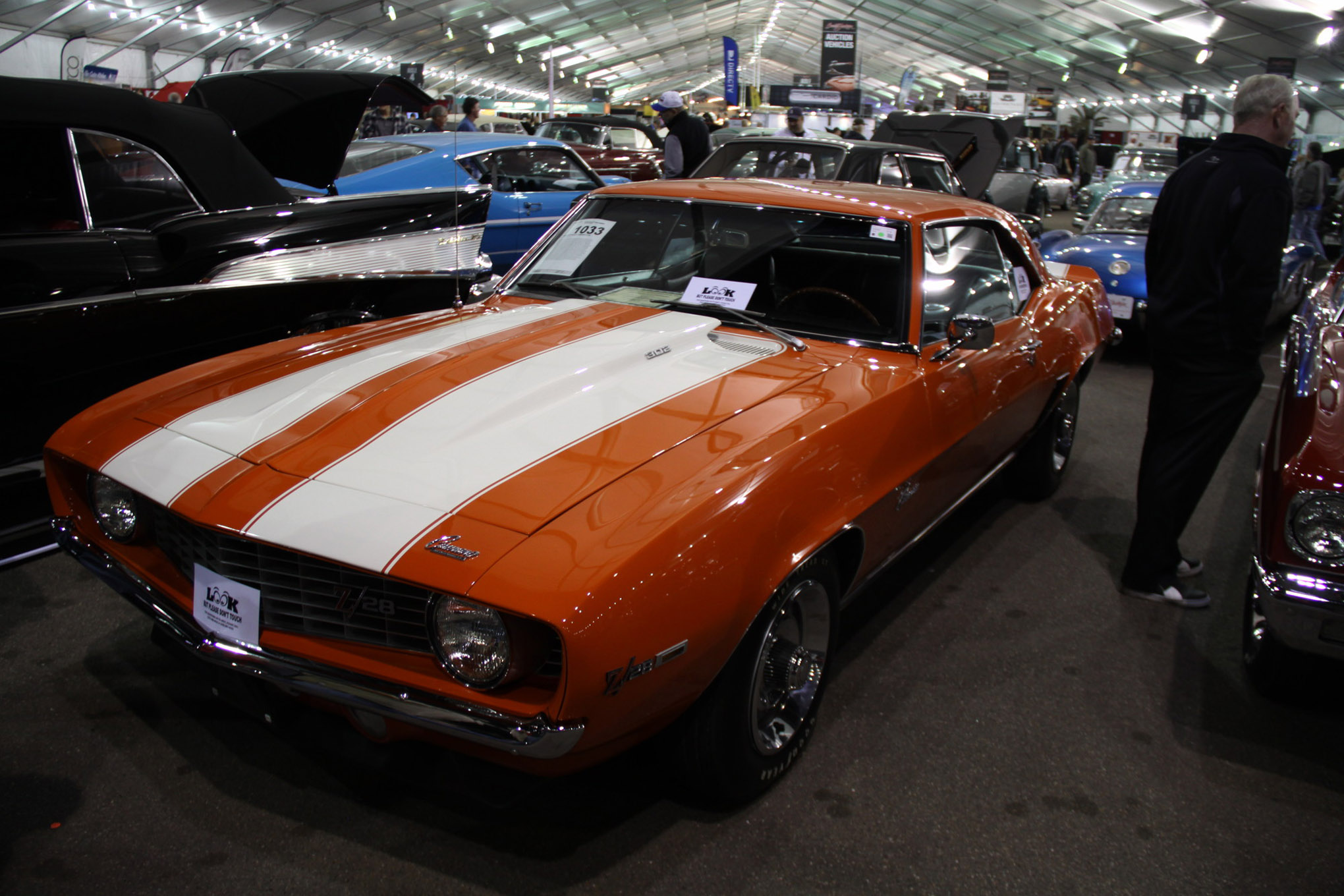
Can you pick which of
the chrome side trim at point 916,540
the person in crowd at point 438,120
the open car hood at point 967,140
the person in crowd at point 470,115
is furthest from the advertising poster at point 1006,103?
the chrome side trim at point 916,540

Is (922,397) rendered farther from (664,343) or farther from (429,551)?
(429,551)

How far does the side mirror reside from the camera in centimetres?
271

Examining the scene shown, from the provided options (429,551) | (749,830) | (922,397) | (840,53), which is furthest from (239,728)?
(840,53)

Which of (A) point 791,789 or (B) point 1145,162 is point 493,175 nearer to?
(A) point 791,789

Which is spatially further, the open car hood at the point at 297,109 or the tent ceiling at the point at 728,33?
the tent ceiling at the point at 728,33

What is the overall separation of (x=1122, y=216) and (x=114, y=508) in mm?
8272

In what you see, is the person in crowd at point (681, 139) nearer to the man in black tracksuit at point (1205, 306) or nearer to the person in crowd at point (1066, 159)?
the man in black tracksuit at point (1205, 306)

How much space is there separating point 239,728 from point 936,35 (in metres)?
37.7

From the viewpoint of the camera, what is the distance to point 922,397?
2625 millimetres

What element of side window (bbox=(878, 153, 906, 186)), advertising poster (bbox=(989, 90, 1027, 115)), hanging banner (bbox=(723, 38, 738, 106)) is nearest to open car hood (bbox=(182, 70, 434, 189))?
side window (bbox=(878, 153, 906, 186))

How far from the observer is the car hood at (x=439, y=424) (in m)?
1.78

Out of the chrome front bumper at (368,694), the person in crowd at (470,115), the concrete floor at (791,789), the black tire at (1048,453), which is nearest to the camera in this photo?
the chrome front bumper at (368,694)

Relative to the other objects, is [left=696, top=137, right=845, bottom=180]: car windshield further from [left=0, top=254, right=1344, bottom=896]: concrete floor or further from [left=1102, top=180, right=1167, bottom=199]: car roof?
[left=0, top=254, right=1344, bottom=896]: concrete floor

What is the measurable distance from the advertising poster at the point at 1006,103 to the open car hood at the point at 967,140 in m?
19.3
